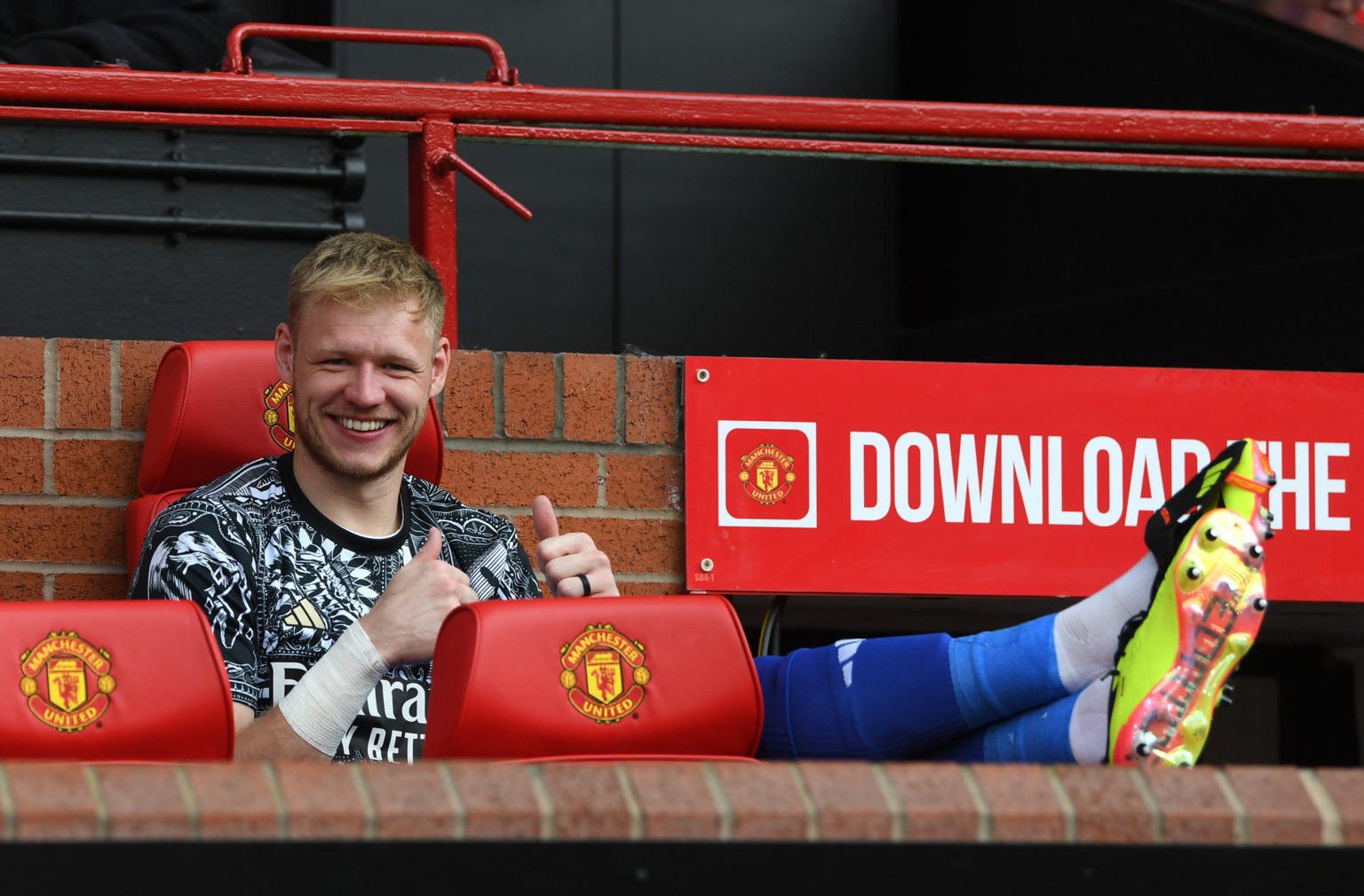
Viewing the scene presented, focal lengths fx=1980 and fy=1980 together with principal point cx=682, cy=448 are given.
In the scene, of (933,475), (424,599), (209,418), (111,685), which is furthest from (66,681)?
(933,475)

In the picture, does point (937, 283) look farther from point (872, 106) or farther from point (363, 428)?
point (363, 428)

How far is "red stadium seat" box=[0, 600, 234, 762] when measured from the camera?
1677mm

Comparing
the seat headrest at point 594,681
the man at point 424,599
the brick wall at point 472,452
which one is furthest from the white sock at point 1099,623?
the brick wall at point 472,452

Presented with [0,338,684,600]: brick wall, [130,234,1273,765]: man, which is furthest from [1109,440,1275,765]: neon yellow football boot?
[0,338,684,600]: brick wall

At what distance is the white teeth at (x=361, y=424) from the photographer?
2619 millimetres

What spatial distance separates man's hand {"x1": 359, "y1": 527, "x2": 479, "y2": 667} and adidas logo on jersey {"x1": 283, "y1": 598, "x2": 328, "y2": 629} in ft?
0.92

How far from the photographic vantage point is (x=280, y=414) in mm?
2812

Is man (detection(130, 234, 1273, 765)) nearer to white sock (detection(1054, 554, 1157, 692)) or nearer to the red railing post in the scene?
white sock (detection(1054, 554, 1157, 692))

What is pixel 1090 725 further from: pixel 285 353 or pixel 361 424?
pixel 285 353

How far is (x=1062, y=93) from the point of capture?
5.52m

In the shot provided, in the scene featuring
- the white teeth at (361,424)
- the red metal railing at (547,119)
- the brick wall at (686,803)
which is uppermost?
the red metal railing at (547,119)

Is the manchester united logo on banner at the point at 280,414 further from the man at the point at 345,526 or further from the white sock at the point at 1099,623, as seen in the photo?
the white sock at the point at 1099,623

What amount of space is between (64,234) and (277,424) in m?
1.39

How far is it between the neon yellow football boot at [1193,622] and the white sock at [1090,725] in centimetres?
4
